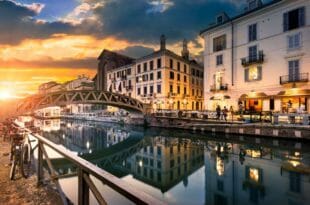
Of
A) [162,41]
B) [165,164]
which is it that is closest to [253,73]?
[165,164]

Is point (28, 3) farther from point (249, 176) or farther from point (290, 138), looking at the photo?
point (290, 138)

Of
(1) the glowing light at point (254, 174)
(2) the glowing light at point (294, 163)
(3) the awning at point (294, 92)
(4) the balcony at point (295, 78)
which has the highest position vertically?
(4) the balcony at point (295, 78)

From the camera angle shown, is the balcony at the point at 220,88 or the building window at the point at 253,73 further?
the balcony at the point at 220,88

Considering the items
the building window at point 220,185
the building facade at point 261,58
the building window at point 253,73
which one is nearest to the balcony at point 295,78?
the building facade at point 261,58

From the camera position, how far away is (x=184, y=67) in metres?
48.2

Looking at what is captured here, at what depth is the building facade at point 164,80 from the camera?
140 ft

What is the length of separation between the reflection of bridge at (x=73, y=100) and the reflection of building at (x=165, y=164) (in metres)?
14.7

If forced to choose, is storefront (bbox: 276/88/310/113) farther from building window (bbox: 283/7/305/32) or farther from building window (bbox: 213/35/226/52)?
building window (bbox: 213/35/226/52)

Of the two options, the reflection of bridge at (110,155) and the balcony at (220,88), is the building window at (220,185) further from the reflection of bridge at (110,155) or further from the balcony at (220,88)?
the balcony at (220,88)

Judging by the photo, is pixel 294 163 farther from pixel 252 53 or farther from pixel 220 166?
pixel 252 53

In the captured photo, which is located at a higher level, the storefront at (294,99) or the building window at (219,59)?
the building window at (219,59)

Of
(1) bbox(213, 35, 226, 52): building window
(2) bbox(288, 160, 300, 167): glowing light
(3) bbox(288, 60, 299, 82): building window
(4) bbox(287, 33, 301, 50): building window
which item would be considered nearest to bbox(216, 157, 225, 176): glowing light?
(2) bbox(288, 160, 300, 167): glowing light

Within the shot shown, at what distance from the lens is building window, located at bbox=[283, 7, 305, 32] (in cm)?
2245

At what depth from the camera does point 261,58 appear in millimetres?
25547
